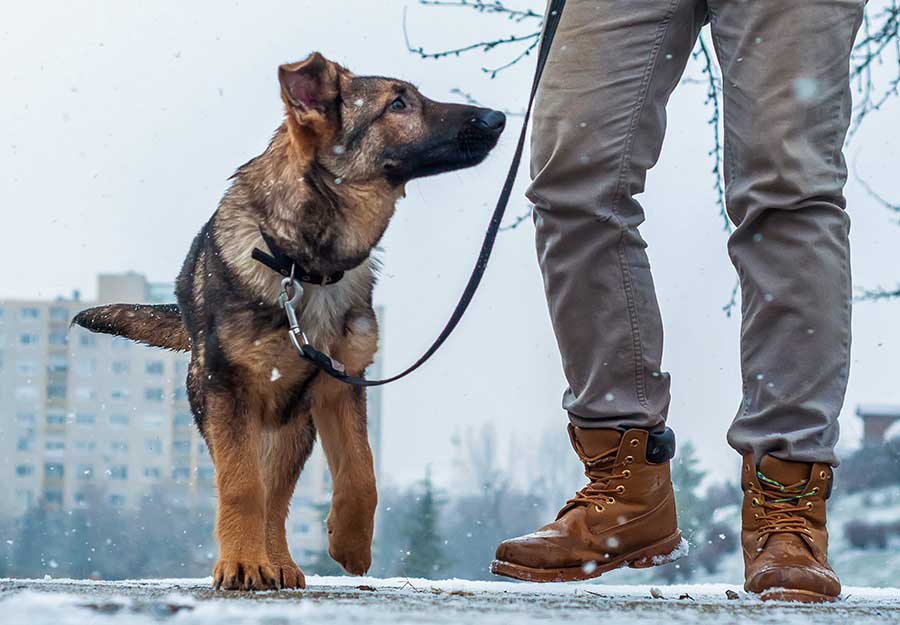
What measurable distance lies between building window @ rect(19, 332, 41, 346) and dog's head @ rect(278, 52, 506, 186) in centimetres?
5418

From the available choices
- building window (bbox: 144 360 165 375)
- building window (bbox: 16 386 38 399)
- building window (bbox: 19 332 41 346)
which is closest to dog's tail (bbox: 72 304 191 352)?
building window (bbox: 144 360 165 375)

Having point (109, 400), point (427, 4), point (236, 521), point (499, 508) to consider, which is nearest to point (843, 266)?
point (236, 521)

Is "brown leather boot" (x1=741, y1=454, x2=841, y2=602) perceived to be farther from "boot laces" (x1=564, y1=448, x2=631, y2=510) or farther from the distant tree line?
the distant tree line

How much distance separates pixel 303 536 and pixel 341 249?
47.2 m

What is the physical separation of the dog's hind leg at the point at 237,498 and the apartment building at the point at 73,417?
47123 mm

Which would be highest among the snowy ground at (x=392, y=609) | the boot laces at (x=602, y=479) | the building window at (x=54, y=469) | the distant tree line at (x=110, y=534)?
the building window at (x=54, y=469)

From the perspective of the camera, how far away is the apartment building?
174 feet

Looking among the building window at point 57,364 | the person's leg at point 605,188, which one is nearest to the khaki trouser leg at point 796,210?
the person's leg at point 605,188

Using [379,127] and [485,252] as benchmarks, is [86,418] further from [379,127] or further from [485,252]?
[485,252]

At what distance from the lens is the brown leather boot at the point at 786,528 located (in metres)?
2.83

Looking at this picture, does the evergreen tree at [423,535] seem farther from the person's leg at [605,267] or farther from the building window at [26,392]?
the building window at [26,392]

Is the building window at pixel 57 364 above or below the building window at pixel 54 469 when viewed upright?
above

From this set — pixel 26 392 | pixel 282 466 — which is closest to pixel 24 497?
pixel 26 392

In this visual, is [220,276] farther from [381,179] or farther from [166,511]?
[166,511]
